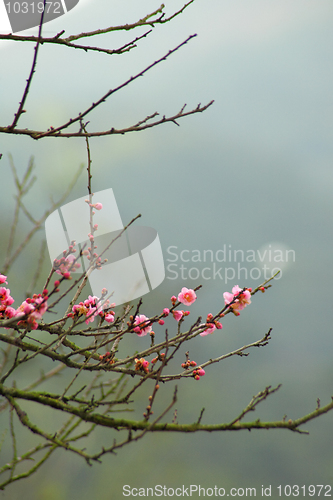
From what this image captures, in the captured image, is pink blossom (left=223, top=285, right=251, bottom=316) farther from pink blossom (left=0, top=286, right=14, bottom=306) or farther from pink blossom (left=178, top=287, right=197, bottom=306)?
pink blossom (left=0, top=286, right=14, bottom=306)

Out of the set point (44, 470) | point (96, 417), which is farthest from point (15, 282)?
point (96, 417)

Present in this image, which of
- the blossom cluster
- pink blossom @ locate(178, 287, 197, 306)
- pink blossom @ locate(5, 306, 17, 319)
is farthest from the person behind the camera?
pink blossom @ locate(178, 287, 197, 306)

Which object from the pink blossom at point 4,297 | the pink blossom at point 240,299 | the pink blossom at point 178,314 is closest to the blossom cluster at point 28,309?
the pink blossom at point 4,297

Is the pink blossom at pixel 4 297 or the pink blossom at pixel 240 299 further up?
the pink blossom at pixel 4 297

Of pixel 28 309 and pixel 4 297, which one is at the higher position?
pixel 4 297

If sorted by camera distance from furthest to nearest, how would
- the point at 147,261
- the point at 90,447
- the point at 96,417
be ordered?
the point at 90,447, the point at 147,261, the point at 96,417

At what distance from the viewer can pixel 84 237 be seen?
1821 millimetres

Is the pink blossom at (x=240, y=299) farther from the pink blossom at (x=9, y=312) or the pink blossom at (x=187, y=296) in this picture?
the pink blossom at (x=9, y=312)

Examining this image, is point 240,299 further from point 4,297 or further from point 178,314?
point 4,297

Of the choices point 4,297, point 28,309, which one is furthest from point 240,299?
point 4,297

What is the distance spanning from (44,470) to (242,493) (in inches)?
112

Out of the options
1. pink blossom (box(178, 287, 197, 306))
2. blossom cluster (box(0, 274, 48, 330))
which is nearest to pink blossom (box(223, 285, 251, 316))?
pink blossom (box(178, 287, 197, 306))

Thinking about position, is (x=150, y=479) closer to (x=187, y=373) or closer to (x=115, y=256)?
(x=115, y=256)

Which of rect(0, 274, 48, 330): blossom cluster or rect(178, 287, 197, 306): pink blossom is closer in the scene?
rect(0, 274, 48, 330): blossom cluster
